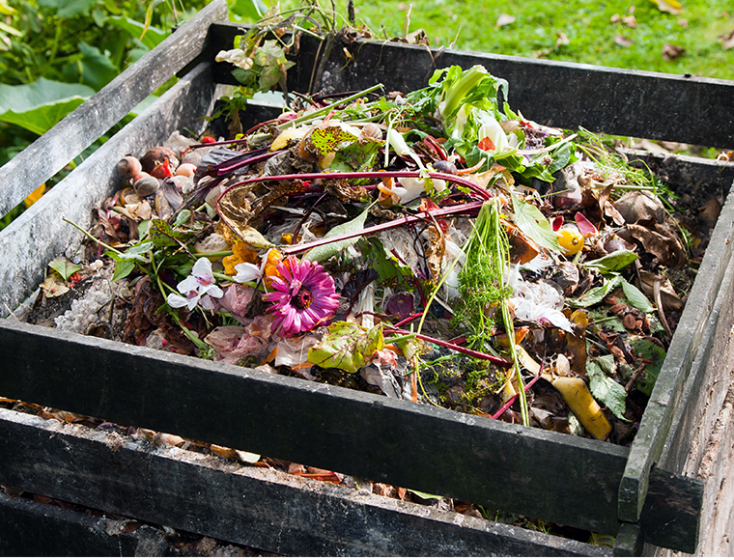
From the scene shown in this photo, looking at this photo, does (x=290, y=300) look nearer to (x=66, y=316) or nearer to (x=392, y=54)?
(x=66, y=316)

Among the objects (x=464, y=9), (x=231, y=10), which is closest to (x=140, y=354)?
(x=231, y=10)

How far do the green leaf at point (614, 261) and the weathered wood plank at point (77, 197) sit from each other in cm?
179

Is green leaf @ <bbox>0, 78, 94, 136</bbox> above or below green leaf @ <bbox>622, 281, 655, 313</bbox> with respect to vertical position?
below

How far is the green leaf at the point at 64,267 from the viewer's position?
2371mm

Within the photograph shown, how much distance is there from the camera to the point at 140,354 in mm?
1564

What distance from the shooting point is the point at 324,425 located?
4.89ft

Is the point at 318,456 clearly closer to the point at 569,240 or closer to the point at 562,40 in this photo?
the point at 569,240

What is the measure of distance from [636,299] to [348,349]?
1011mm

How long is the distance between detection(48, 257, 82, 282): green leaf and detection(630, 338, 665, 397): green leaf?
1.84 m

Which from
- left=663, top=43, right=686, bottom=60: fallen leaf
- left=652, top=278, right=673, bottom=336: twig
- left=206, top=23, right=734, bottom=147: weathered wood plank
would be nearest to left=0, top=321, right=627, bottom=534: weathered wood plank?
left=652, top=278, right=673, bottom=336: twig

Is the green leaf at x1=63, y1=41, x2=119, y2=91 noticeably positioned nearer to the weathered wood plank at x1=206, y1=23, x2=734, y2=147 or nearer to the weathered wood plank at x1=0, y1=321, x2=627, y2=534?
the weathered wood plank at x1=206, y1=23, x2=734, y2=147

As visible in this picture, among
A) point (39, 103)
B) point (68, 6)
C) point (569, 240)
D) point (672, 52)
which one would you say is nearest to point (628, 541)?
point (569, 240)

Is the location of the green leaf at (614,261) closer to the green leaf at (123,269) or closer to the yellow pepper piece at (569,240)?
the yellow pepper piece at (569,240)

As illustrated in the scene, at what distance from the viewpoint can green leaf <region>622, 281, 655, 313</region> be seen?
85.2 inches
